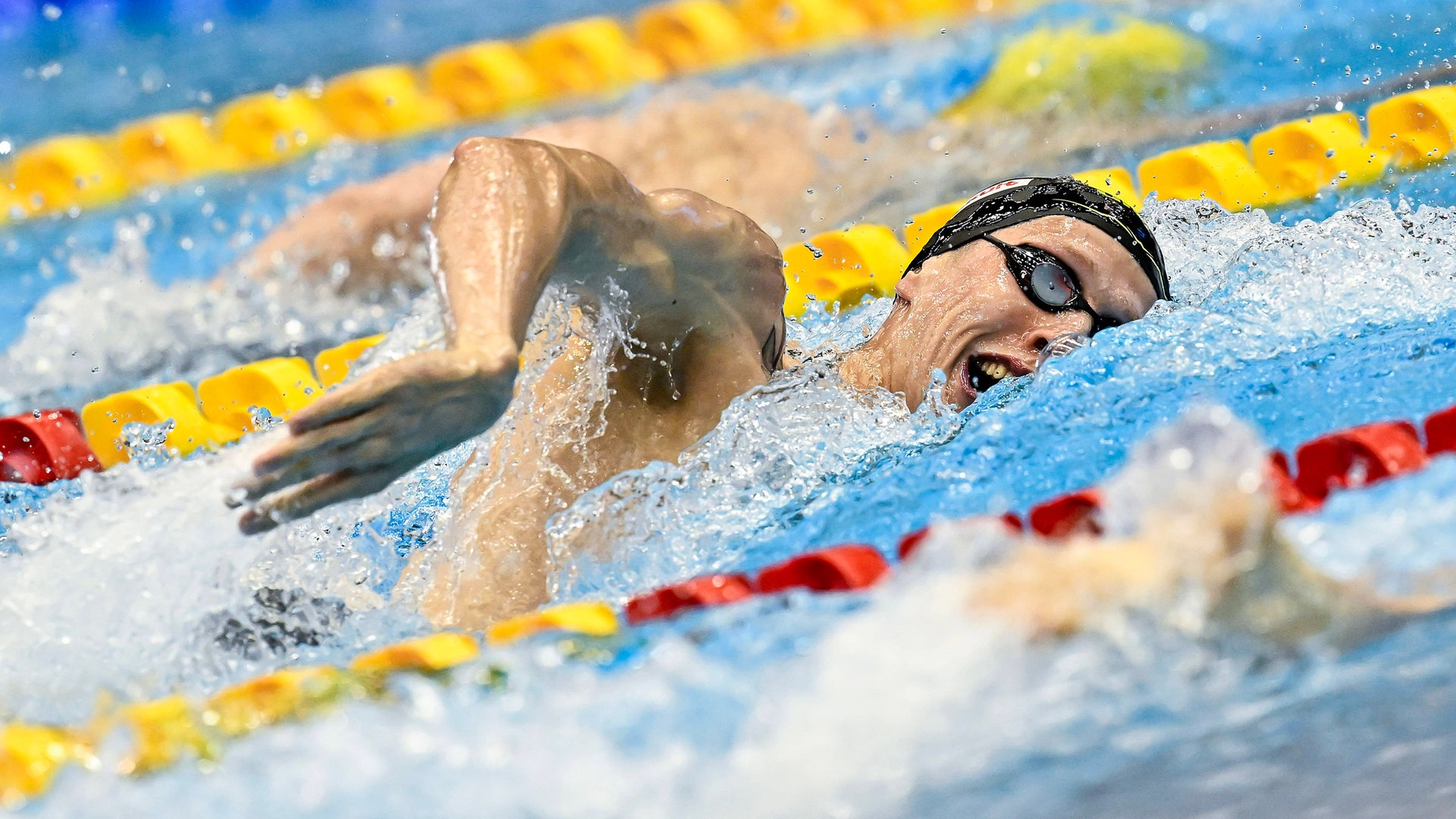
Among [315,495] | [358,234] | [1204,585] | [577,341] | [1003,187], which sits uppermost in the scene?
[1003,187]

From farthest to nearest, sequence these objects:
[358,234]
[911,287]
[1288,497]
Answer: [358,234]
[911,287]
[1288,497]

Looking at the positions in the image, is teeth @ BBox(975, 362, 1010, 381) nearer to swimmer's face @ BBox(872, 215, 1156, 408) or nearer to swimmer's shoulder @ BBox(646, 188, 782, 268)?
swimmer's face @ BBox(872, 215, 1156, 408)

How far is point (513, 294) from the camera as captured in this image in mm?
1378

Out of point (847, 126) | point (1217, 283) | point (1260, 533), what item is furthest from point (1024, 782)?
point (847, 126)

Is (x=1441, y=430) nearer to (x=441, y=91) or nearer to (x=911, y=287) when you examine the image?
(x=911, y=287)

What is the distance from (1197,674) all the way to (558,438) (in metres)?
0.98

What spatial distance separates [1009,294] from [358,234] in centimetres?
241

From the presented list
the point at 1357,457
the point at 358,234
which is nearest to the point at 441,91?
the point at 358,234

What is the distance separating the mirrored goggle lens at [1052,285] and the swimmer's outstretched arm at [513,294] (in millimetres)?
392

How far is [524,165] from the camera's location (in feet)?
5.05

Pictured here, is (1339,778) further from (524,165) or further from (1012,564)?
(524,165)

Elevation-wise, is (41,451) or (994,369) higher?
(994,369)

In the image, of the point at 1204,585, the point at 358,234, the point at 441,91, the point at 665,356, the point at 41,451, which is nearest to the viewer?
the point at 1204,585

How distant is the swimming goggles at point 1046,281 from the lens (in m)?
2.10
